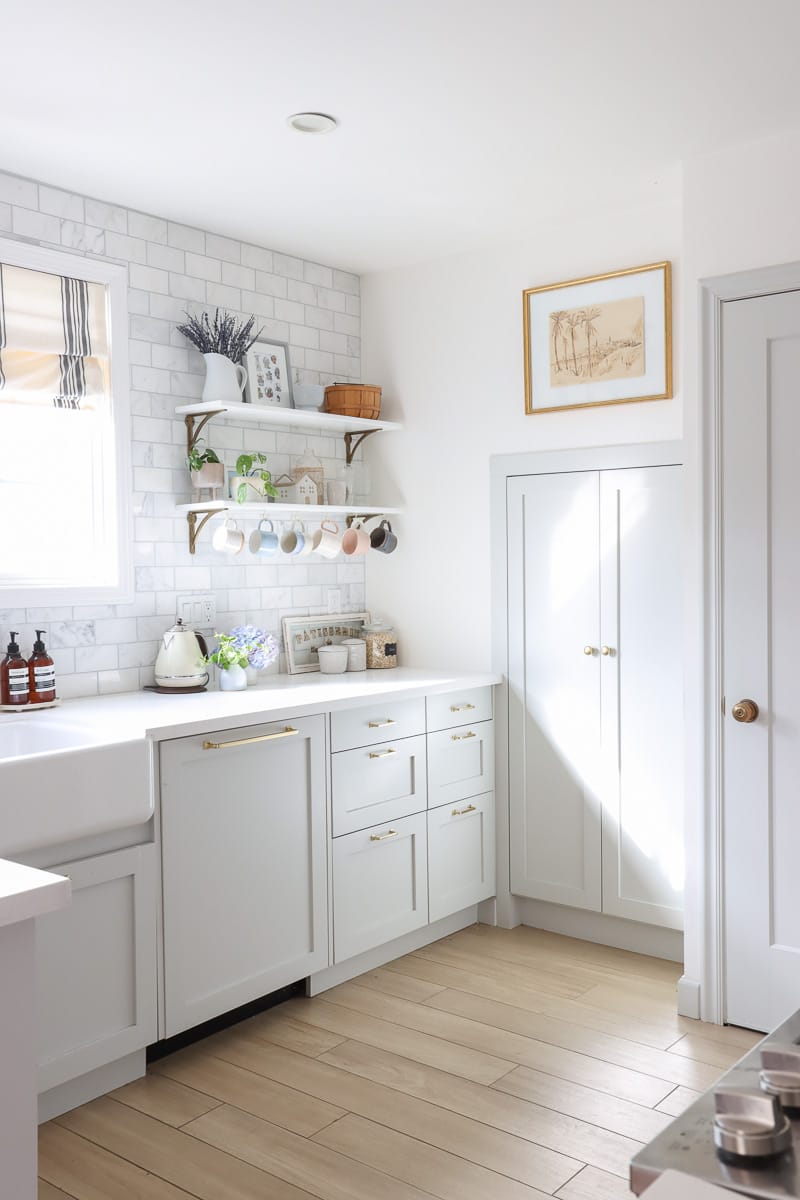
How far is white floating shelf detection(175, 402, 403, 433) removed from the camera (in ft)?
11.3

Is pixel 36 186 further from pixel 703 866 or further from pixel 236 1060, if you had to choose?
pixel 703 866

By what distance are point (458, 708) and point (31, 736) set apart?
1.52 meters

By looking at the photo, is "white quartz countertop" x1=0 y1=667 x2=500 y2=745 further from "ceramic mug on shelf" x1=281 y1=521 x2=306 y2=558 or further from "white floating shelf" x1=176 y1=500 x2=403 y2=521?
"white floating shelf" x1=176 y1=500 x2=403 y2=521

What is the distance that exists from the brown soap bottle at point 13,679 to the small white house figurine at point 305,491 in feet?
4.05

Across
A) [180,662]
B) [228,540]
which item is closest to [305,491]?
[228,540]

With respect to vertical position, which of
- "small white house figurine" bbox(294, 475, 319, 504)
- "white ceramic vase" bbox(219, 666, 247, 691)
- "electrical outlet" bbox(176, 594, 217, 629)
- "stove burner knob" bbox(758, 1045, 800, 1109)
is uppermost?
"small white house figurine" bbox(294, 475, 319, 504)

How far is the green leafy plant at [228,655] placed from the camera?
344cm

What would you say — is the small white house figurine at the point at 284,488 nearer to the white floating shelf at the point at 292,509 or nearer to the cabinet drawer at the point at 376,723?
the white floating shelf at the point at 292,509

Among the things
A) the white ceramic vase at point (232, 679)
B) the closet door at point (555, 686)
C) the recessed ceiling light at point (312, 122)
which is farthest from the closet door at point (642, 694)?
the recessed ceiling light at point (312, 122)

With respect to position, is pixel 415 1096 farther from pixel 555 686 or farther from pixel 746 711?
pixel 555 686

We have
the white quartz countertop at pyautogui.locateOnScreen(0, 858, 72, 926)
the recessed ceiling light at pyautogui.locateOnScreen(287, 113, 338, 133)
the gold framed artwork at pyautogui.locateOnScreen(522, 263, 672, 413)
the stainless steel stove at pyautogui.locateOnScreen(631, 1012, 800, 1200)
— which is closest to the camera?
the stainless steel stove at pyautogui.locateOnScreen(631, 1012, 800, 1200)

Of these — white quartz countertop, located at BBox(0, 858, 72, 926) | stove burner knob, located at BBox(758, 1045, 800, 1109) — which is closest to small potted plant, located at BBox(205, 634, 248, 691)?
white quartz countertop, located at BBox(0, 858, 72, 926)

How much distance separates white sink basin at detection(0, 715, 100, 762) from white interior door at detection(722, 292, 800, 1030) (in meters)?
1.89

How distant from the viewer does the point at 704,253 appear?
9.86ft
